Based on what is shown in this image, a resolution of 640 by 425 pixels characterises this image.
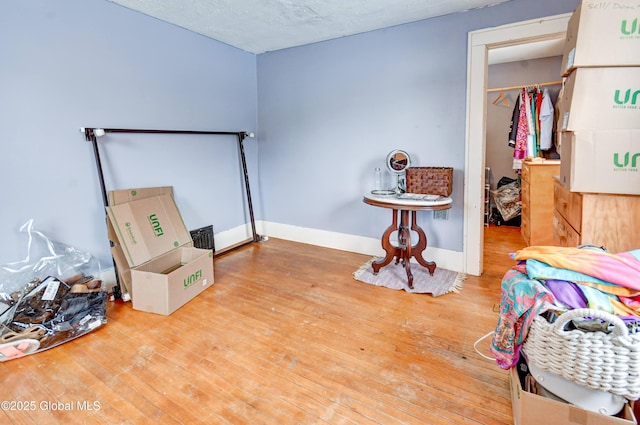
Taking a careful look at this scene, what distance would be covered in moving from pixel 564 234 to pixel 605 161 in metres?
0.65

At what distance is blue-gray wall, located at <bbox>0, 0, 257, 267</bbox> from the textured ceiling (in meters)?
0.23

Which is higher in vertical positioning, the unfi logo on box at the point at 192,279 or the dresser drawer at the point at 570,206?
the dresser drawer at the point at 570,206

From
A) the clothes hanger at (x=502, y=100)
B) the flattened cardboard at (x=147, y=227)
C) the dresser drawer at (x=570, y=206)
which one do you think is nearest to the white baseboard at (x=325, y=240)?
the flattened cardboard at (x=147, y=227)

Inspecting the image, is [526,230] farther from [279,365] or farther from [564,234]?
[279,365]

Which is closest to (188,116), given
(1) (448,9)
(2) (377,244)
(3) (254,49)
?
(3) (254,49)

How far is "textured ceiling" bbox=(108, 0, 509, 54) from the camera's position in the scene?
2543 mm

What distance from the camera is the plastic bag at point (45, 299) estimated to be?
6.20ft

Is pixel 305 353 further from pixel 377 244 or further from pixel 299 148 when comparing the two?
pixel 299 148

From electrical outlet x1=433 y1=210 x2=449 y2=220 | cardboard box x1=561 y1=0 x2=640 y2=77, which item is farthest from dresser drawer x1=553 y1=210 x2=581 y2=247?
electrical outlet x1=433 y1=210 x2=449 y2=220

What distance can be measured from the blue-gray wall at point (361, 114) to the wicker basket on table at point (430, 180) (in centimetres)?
24

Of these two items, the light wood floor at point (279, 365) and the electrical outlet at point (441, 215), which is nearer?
the light wood floor at point (279, 365)

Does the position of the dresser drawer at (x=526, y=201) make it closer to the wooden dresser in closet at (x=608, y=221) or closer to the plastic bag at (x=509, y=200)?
the plastic bag at (x=509, y=200)

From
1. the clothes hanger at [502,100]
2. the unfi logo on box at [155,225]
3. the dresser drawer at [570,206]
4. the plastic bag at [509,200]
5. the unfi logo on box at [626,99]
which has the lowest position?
the plastic bag at [509,200]

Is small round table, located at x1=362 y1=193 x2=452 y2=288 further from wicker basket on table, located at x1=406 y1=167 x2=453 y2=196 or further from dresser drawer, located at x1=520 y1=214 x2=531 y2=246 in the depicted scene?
dresser drawer, located at x1=520 y1=214 x2=531 y2=246
